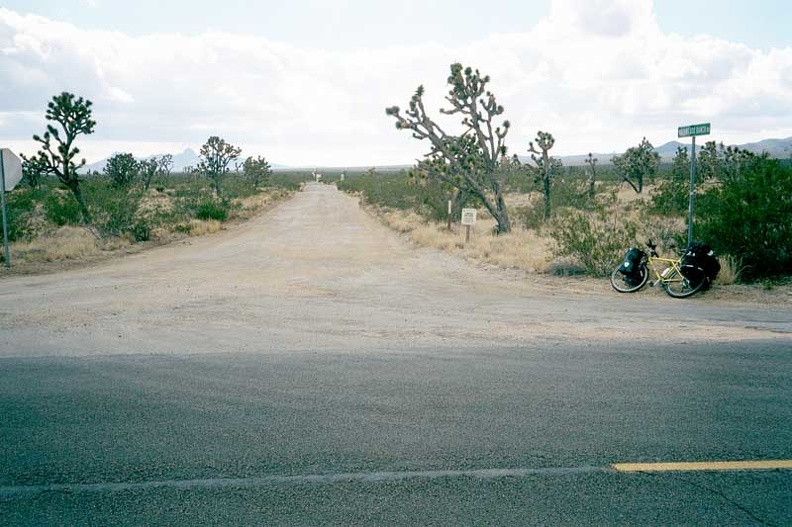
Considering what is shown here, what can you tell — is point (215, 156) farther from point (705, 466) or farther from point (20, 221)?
point (705, 466)

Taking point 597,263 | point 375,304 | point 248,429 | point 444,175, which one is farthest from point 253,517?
point 444,175

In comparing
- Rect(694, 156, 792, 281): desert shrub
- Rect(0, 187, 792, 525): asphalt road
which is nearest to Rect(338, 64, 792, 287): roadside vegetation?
Rect(694, 156, 792, 281): desert shrub

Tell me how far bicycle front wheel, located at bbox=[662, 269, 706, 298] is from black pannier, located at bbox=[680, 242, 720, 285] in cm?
8

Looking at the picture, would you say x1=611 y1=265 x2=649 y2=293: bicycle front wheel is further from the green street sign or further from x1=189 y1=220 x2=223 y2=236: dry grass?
x1=189 y1=220 x2=223 y2=236: dry grass

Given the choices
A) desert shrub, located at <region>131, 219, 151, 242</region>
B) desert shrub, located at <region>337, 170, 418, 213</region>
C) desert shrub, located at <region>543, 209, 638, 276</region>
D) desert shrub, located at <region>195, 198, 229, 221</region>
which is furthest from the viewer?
desert shrub, located at <region>195, 198, 229, 221</region>

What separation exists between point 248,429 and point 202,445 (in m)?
0.42

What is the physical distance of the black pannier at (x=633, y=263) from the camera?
1290 cm

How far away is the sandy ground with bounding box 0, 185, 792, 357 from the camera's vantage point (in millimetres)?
8711

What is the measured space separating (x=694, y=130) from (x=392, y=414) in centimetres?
951

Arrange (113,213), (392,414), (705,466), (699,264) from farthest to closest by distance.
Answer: (113,213) → (699,264) → (392,414) → (705,466)

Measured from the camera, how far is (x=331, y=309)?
37.6 ft

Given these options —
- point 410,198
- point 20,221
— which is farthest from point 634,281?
point 410,198

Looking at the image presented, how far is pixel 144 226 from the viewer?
80.4 ft

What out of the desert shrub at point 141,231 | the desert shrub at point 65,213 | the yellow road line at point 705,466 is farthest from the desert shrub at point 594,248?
the desert shrub at point 65,213
